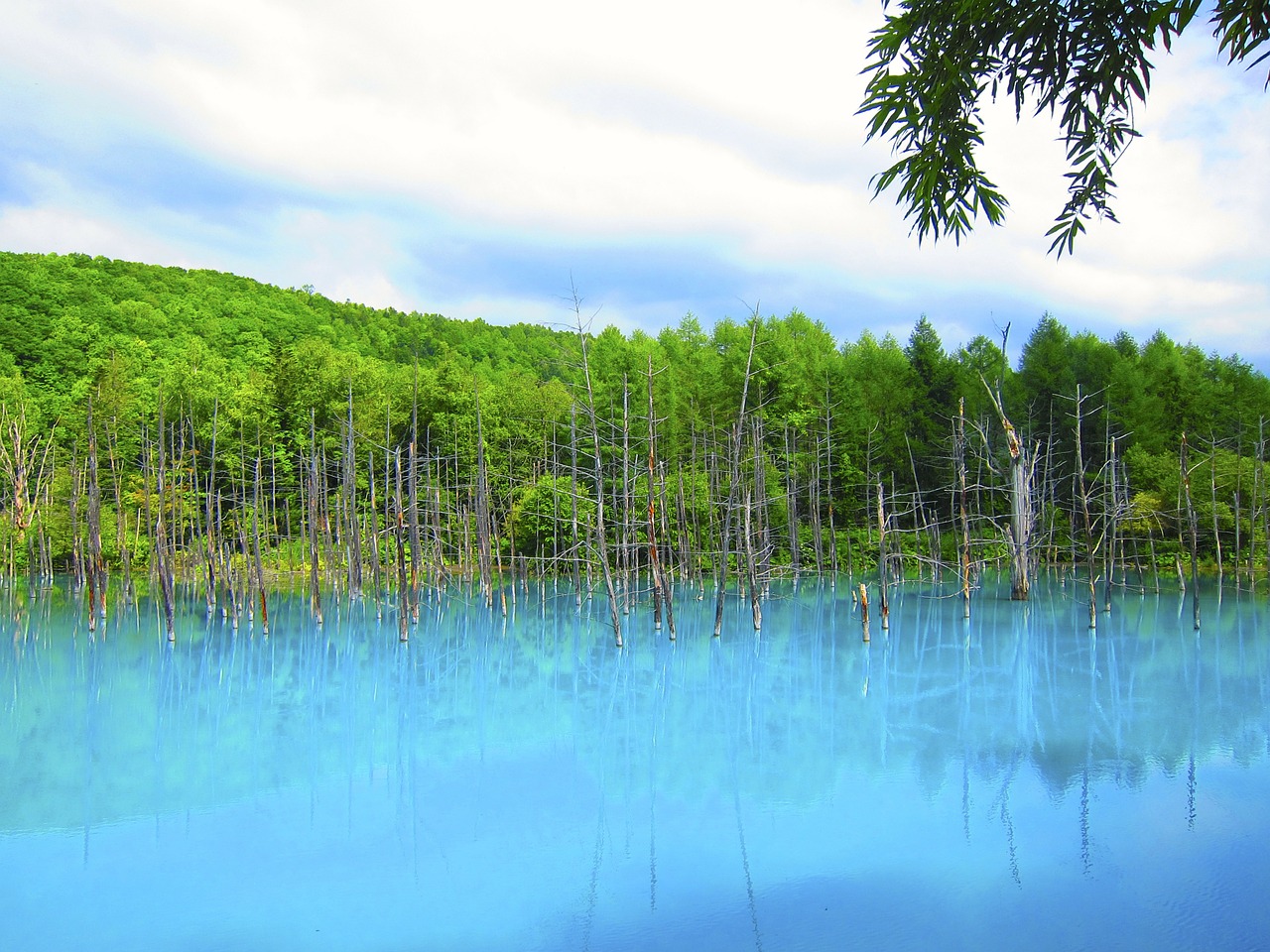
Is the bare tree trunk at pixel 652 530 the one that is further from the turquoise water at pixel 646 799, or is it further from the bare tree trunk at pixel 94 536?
the bare tree trunk at pixel 94 536

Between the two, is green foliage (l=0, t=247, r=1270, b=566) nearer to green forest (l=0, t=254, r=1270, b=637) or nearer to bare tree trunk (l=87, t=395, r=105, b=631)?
green forest (l=0, t=254, r=1270, b=637)

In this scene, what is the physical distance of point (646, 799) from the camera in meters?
9.24

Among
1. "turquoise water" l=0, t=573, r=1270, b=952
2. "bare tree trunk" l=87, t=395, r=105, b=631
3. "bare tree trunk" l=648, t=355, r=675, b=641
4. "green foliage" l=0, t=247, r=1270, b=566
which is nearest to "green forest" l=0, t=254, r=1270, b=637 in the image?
"green foliage" l=0, t=247, r=1270, b=566

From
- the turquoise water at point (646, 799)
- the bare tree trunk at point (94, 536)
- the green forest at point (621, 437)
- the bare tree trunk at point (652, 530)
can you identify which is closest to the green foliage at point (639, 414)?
the green forest at point (621, 437)

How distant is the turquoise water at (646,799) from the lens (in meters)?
6.48

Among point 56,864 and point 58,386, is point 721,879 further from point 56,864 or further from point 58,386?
point 58,386

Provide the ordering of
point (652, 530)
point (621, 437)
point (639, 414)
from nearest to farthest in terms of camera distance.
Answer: point (652, 530), point (621, 437), point (639, 414)

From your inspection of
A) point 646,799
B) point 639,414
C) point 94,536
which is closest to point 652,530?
point 646,799

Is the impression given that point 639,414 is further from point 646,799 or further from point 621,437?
point 646,799

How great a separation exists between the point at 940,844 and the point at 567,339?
5395 centimetres

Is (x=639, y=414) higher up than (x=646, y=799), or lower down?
higher up

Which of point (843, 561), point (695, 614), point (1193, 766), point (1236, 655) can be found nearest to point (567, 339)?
point (843, 561)

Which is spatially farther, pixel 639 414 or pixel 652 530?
pixel 639 414

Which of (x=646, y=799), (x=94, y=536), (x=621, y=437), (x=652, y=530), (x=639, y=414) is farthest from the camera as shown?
(x=639, y=414)
